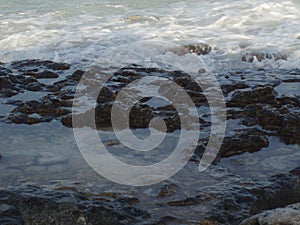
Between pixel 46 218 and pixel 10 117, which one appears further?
pixel 10 117

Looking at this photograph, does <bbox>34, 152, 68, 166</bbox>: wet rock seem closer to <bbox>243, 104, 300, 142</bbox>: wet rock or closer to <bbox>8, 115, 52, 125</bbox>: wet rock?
<bbox>8, 115, 52, 125</bbox>: wet rock

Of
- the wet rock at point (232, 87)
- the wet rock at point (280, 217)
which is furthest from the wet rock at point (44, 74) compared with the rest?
the wet rock at point (280, 217)

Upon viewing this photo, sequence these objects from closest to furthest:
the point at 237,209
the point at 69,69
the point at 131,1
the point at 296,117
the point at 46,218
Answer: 1. the point at 46,218
2. the point at 237,209
3. the point at 296,117
4. the point at 69,69
5. the point at 131,1

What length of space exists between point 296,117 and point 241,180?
159 centimetres

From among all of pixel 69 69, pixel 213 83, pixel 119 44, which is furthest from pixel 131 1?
pixel 213 83

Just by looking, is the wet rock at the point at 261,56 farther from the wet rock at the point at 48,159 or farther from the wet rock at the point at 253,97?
the wet rock at the point at 48,159

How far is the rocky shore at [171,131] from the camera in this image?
4047 millimetres

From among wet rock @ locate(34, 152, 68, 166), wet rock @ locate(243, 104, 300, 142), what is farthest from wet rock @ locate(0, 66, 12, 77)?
wet rock @ locate(243, 104, 300, 142)

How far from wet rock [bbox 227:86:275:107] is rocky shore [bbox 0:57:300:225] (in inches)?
0.5

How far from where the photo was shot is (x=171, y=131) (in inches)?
228

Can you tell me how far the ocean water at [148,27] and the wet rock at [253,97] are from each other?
5.22 feet

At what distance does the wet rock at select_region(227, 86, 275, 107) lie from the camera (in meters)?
6.39

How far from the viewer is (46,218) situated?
388 cm

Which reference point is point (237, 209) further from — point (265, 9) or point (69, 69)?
point (265, 9)
